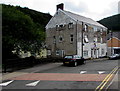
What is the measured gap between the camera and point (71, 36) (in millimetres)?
28922

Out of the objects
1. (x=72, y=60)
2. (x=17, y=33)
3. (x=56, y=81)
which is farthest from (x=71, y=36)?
(x=56, y=81)

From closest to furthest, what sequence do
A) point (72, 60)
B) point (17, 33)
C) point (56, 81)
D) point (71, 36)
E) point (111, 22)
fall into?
point (56, 81), point (17, 33), point (72, 60), point (71, 36), point (111, 22)

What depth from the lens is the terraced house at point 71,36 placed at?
28.3m

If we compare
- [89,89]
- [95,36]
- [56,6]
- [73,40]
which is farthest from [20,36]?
[95,36]

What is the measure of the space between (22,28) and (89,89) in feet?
37.4

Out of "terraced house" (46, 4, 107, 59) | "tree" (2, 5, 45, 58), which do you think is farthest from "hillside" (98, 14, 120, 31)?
"tree" (2, 5, 45, 58)

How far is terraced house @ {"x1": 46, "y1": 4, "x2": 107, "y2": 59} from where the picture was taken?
1114 inches

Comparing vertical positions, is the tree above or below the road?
above

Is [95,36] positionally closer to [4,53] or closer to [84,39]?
[84,39]

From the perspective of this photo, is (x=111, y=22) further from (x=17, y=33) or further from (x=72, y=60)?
(x=17, y=33)

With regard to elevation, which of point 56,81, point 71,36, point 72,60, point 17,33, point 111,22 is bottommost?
point 56,81

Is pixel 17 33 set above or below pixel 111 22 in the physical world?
below

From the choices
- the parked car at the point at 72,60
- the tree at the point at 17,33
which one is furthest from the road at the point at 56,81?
the parked car at the point at 72,60

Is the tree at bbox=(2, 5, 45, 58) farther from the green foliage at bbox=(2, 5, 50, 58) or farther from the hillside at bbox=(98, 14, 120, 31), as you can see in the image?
the hillside at bbox=(98, 14, 120, 31)
